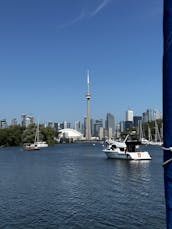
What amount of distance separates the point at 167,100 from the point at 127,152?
101314mm

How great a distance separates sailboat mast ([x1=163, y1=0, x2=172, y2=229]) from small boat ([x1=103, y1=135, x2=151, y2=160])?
322 feet

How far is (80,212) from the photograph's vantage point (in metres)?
33.6

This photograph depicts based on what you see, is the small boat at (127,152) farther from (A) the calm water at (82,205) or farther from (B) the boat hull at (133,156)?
(A) the calm water at (82,205)

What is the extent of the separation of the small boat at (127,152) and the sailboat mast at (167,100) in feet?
322

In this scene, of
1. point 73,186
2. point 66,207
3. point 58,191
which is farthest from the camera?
point 73,186

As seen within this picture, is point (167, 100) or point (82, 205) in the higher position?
point (167, 100)

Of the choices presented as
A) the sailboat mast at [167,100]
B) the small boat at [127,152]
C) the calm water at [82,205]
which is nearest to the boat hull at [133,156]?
the small boat at [127,152]

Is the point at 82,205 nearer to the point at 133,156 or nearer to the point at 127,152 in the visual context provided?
the point at 133,156

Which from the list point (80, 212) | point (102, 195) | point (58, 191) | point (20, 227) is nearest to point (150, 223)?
point (80, 212)

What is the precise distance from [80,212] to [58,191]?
14.2m

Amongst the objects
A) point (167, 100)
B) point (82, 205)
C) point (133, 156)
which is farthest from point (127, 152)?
point (167, 100)

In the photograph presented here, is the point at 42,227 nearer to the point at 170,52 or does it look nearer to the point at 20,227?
the point at 20,227

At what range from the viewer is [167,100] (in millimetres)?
6227

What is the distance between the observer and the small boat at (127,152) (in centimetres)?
10406
